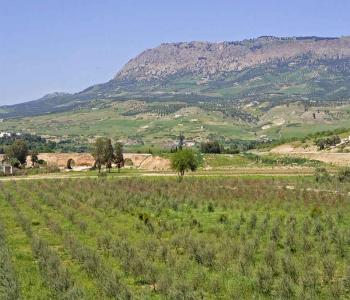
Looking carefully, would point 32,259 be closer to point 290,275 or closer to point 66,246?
point 66,246

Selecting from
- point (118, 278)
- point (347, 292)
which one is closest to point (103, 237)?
point (118, 278)

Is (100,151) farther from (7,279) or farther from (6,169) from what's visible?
(7,279)

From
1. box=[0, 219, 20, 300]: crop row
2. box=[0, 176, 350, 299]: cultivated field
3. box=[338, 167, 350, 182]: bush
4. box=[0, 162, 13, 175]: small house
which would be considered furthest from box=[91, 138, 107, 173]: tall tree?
box=[0, 219, 20, 300]: crop row

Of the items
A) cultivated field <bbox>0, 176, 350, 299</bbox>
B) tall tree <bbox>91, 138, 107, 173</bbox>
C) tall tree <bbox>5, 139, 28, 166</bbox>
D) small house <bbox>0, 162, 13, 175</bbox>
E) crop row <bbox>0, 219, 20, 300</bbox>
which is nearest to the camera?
crop row <bbox>0, 219, 20, 300</bbox>

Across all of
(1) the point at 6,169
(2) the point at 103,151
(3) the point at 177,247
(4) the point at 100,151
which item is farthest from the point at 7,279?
(1) the point at 6,169

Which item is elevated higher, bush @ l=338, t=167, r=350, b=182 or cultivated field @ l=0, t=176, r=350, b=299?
cultivated field @ l=0, t=176, r=350, b=299

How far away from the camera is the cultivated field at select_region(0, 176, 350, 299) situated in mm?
22953

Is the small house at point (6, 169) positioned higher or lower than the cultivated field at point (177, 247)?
lower

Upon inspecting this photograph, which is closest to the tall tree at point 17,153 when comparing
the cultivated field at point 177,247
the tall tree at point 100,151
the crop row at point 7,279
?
the tall tree at point 100,151

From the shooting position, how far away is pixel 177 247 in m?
31.6

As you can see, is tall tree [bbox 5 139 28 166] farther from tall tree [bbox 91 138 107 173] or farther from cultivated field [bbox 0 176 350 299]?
cultivated field [bbox 0 176 350 299]

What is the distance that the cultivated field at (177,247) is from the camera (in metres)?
23.0

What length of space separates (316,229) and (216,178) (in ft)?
147

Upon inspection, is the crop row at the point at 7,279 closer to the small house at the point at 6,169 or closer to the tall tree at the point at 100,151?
the tall tree at the point at 100,151
